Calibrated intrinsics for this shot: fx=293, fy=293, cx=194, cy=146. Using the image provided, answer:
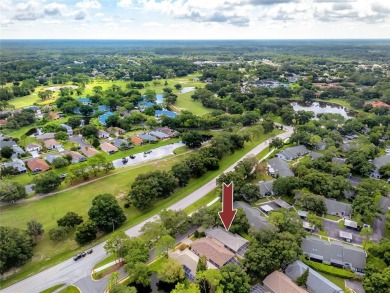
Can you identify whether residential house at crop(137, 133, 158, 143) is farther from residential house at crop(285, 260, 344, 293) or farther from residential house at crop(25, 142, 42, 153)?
residential house at crop(285, 260, 344, 293)

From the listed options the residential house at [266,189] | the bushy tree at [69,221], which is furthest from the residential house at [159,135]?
the bushy tree at [69,221]

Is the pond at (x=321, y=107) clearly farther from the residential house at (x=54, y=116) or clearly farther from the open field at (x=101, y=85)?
the residential house at (x=54, y=116)

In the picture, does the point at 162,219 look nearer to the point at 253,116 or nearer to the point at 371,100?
the point at 253,116

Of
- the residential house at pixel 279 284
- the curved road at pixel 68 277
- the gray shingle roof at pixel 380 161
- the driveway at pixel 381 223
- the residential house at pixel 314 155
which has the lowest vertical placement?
the curved road at pixel 68 277

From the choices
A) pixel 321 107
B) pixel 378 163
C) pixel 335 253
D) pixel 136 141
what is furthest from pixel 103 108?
pixel 335 253

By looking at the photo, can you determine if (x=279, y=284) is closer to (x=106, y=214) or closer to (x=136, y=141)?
(x=106, y=214)

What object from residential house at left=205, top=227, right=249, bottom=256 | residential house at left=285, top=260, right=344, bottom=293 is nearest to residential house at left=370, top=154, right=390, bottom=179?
Answer: residential house at left=285, top=260, right=344, bottom=293

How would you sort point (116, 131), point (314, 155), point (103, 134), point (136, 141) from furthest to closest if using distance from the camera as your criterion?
point (116, 131)
point (103, 134)
point (136, 141)
point (314, 155)
